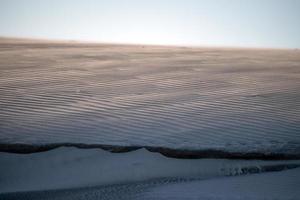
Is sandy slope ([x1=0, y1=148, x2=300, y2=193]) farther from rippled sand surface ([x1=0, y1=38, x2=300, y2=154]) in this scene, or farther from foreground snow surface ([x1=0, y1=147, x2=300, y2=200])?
rippled sand surface ([x1=0, y1=38, x2=300, y2=154])

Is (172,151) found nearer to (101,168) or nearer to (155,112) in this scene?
(101,168)

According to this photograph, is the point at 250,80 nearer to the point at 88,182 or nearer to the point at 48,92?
the point at 48,92

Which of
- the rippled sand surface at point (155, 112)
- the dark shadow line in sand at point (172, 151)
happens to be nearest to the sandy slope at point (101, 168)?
the dark shadow line in sand at point (172, 151)

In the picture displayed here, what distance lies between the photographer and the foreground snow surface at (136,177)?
283cm

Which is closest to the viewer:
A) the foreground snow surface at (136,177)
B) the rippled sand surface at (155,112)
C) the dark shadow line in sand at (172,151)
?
the foreground snow surface at (136,177)

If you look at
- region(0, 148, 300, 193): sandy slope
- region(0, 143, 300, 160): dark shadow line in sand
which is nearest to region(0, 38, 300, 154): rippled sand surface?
region(0, 143, 300, 160): dark shadow line in sand

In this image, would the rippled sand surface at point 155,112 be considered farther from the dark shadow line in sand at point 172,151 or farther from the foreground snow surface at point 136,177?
the foreground snow surface at point 136,177

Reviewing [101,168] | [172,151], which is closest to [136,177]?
[101,168]

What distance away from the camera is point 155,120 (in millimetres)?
5059

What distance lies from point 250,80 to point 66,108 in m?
5.30

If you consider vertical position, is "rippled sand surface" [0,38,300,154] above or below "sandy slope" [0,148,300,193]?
above

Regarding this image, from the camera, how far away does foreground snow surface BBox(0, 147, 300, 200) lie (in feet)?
9.29

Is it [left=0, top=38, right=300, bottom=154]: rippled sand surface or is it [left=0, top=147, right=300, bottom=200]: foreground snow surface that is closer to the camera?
[left=0, top=147, right=300, bottom=200]: foreground snow surface

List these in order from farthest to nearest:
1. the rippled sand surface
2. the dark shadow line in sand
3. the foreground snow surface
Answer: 1. the rippled sand surface
2. the dark shadow line in sand
3. the foreground snow surface
